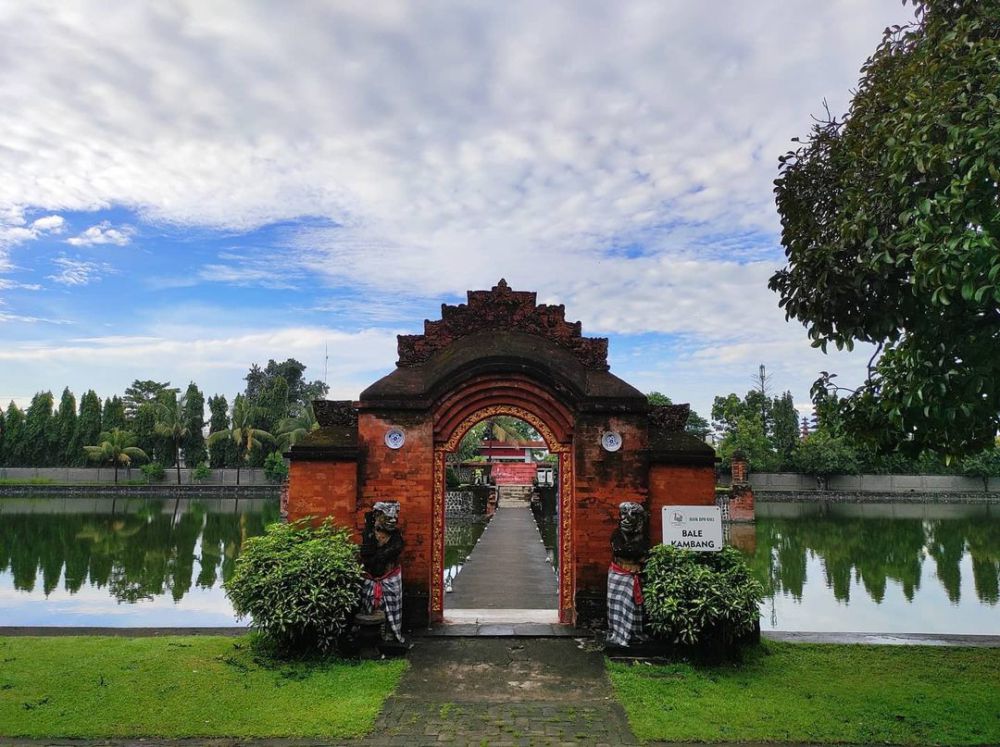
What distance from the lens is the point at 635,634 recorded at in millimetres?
7715

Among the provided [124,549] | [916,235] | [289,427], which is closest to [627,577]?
[916,235]

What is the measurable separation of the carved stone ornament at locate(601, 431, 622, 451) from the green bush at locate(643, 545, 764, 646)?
56.4 inches

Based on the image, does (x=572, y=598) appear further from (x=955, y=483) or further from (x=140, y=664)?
(x=955, y=483)

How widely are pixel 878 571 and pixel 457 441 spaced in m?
12.3

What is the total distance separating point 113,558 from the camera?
16.9 metres

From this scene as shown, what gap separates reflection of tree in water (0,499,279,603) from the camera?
14.1 m

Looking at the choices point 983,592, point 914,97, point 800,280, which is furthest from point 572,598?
point 983,592

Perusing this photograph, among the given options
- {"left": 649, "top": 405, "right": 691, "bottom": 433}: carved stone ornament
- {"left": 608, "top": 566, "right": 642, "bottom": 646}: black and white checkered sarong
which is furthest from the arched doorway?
{"left": 649, "top": 405, "right": 691, "bottom": 433}: carved stone ornament

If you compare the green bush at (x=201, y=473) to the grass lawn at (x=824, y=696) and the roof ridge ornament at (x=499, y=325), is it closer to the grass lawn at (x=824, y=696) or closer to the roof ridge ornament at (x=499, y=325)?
the roof ridge ornament at (x=499, y=325)

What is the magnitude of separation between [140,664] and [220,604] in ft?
18.0

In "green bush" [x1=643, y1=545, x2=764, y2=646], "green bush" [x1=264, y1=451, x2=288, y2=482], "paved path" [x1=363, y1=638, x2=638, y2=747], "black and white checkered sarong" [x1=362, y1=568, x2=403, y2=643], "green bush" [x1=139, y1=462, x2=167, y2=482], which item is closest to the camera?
"paved path" [x1=363, y1=638, x2=638, y2=747]

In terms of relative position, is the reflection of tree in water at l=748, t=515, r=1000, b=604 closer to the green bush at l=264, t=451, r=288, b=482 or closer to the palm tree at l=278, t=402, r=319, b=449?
the green bush at l=264, t=451, r=288, b=482

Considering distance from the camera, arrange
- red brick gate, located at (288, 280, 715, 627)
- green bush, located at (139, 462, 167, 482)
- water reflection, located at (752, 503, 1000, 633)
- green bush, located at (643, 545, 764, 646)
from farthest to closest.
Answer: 1. green bush, located at (139, 462, 167, 482)
2. water reflection, located at (752, 503, 1000, 633)
3. red brick gate, located at (288, 280, 715, 627)
4. green bush, located at (643, 545, 764, 646)

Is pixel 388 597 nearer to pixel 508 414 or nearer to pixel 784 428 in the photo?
pixel 508 414
